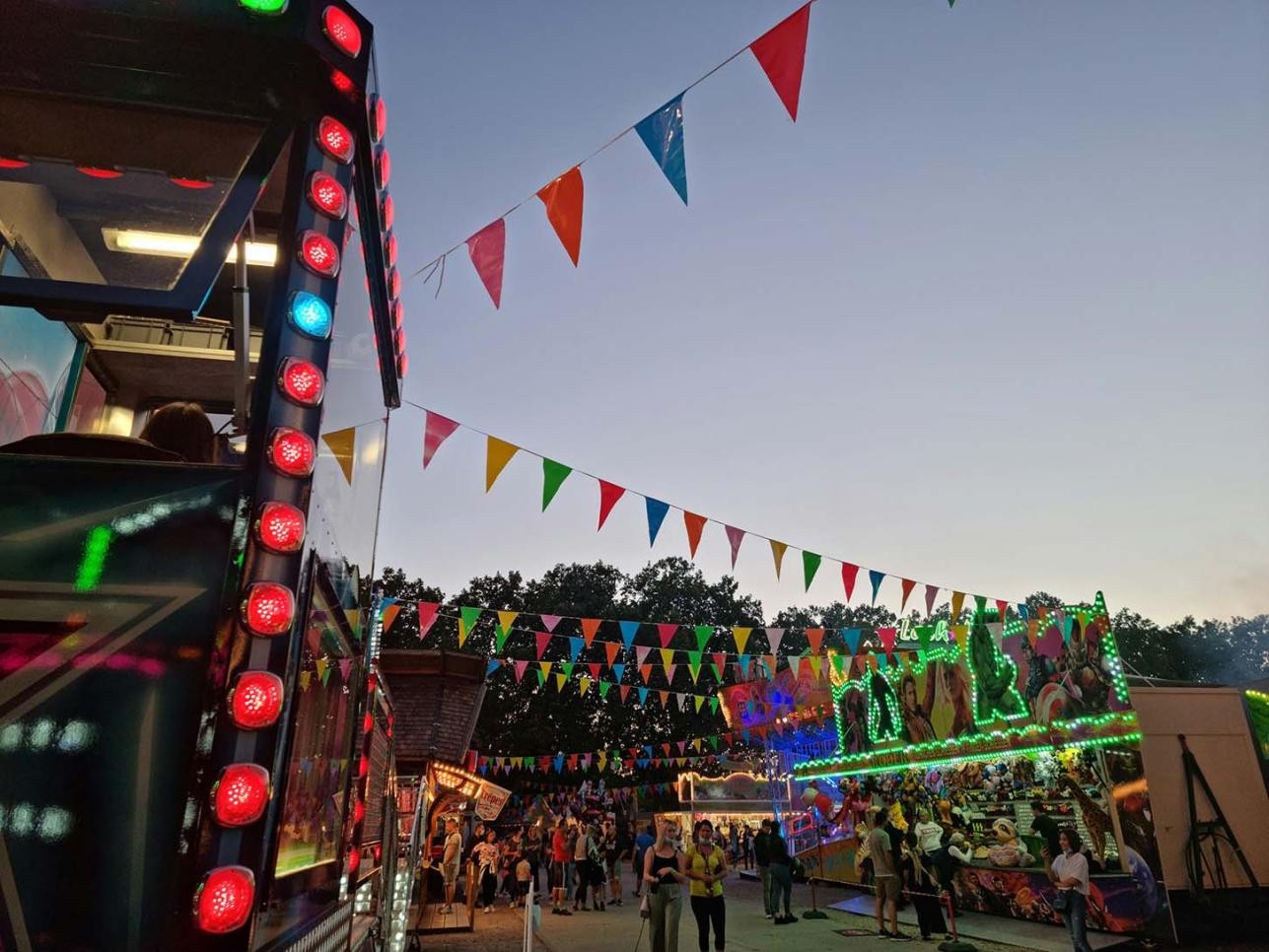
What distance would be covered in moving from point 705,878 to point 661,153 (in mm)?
7910

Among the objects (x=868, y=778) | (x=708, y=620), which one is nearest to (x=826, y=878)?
(x=868, y=778)

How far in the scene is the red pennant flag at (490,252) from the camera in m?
6.88

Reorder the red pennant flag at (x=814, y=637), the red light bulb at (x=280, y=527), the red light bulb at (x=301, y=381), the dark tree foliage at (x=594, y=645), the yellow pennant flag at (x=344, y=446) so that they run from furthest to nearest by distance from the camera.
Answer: the dark tree foliage at (x=594, y=645), the red pennant flag at (x=814, y=637), the yellow pennant flag at (x=344, y=446), the red light bulb at (x=301, y=381), the red light bulb at (x=280, y=527)

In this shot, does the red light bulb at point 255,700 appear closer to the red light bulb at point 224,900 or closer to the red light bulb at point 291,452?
the red light bulb at point 224,900

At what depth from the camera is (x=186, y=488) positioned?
7.11 ft

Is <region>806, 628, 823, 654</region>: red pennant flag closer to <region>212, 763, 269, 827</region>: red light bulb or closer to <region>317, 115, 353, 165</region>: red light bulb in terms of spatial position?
<region>317, 115, 353, 165</region>: red light bulb

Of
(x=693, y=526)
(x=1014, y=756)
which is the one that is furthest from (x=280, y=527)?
(x=1014, y=756)

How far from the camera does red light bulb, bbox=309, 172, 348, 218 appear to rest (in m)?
2.56

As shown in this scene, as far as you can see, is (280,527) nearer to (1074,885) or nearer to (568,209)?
(568,209)

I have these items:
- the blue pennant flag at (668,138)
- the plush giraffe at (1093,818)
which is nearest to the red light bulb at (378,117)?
the blue pennant flag at (668,138)

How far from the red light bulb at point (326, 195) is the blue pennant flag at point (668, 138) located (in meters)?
3.73

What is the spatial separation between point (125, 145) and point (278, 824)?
2.30m

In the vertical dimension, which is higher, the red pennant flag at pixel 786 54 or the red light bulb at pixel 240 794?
the red pennant flag at pixel 786 54

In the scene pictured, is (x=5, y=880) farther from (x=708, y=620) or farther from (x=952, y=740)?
(x=708, y=620)
